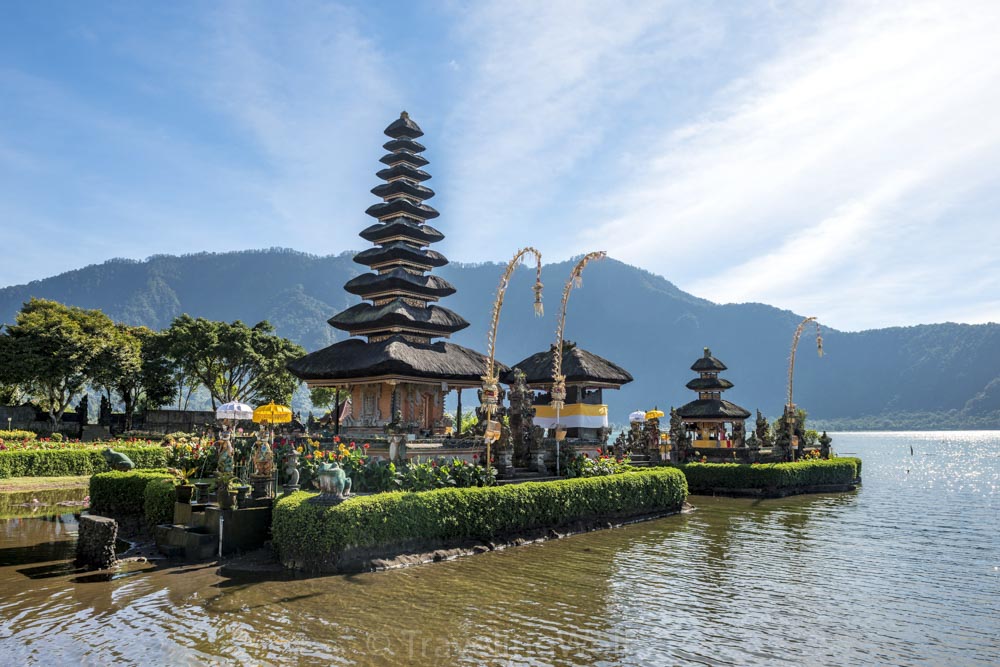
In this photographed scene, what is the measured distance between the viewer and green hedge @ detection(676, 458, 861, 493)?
3544cm

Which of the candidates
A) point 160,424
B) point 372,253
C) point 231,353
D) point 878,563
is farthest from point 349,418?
point 878,563

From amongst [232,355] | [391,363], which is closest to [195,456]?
[391,363]

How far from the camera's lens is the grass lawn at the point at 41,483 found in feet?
98.0

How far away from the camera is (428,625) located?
11945mm

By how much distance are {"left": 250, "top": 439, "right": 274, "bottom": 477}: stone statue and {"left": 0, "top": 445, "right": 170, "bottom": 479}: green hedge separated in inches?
600

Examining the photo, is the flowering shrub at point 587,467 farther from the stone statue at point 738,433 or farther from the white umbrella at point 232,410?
the stone statue at point 738,433

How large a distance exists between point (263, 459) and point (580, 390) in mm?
22601

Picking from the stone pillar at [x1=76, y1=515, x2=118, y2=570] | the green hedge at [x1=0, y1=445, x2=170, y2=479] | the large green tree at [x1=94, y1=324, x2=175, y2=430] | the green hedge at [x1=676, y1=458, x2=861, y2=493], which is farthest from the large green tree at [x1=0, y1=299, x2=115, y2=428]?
the green hedge at [x1=676, y1=458, x2=861, y2=493]

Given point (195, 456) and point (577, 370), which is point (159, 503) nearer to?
point (195, 456)

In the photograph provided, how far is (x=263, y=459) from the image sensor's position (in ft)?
59.7

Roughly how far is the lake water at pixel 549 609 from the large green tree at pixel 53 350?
Result: 25.6 m

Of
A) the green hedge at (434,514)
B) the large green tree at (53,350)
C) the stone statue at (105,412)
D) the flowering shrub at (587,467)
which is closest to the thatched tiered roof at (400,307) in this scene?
the flowering shrub at (587,467)

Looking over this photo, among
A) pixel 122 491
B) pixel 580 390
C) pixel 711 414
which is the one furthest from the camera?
pixel 711 414

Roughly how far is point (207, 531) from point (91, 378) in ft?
120
